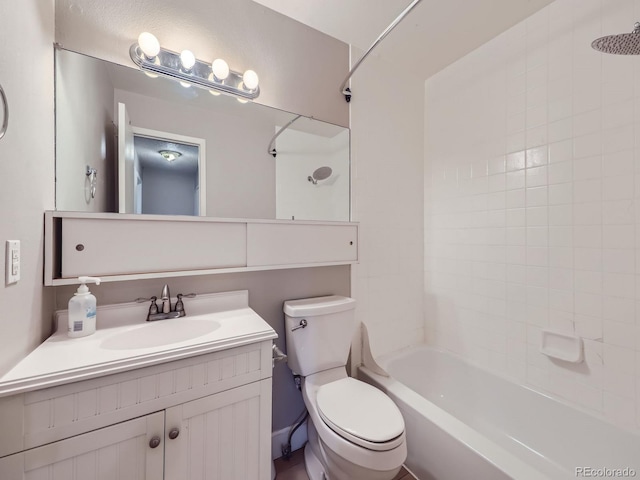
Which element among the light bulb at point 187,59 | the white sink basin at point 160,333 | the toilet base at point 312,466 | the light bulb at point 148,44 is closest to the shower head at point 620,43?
the light bulb at point 187,59

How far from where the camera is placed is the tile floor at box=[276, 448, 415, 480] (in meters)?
1.33

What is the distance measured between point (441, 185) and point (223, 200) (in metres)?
1.58

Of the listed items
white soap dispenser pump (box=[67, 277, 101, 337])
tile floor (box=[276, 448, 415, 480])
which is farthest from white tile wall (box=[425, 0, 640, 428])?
white soap dispenser pump (box=[67, 277, 101, 337])

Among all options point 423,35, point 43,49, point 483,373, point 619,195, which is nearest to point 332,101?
point 423,35

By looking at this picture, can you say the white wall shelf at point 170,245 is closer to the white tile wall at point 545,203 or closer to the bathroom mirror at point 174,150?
the bathroom mirror at point 174,150

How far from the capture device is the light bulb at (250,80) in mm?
1315

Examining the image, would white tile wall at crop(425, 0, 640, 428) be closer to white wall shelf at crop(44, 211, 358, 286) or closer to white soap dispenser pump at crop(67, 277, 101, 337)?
white wall shelf at crop(44, 211, 358, 286)

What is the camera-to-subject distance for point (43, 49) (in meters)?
0.88

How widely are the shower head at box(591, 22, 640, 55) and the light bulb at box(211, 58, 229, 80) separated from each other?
1486 millimetres

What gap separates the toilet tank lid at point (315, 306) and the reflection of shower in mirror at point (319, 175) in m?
0.73

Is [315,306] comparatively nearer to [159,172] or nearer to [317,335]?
[317,335]

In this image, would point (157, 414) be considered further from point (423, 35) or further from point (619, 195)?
point (423, 35)

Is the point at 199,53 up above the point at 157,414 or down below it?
above

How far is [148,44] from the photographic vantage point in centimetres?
109
